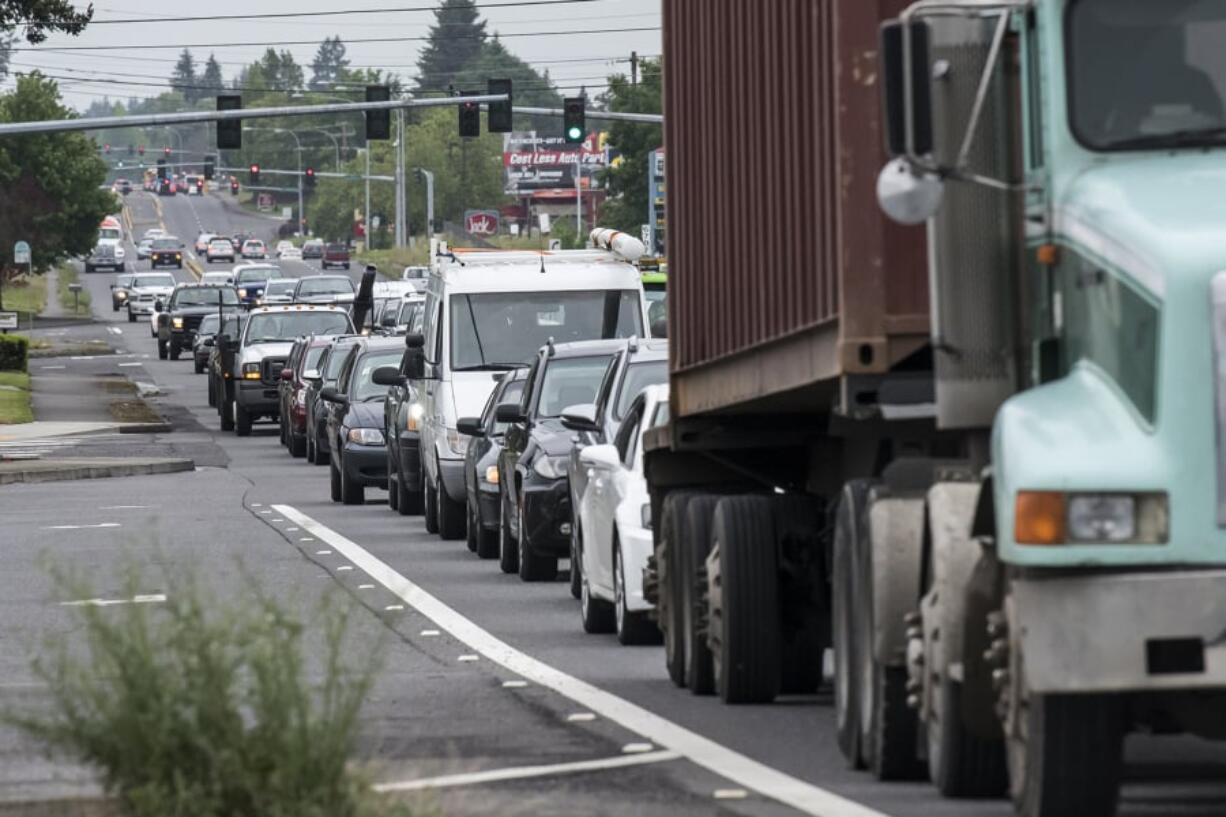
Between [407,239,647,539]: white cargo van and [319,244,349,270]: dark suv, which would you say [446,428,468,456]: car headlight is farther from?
[319,244,349,270]: dark suv

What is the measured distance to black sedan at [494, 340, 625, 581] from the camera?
21781 mm

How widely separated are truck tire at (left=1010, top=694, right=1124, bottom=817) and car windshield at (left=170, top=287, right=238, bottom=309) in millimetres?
74512

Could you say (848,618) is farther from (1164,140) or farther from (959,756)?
(1164,140)

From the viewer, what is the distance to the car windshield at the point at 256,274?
102875 mm

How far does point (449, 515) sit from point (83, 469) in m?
15.2

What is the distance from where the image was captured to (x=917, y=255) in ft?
35.1

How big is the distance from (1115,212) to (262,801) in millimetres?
3011

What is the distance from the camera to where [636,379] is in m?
20.9

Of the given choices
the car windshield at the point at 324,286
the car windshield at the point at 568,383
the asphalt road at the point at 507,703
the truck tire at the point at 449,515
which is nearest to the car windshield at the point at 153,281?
the car windshield at the point at 324,286

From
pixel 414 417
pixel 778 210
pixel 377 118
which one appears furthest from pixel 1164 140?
pixel 377 118

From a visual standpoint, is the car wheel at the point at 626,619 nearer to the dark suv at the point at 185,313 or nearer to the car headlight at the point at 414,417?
the car headlight at the point at 414,417

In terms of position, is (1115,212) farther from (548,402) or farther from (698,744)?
(548,402)

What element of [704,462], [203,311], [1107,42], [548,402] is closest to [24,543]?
[548,402]

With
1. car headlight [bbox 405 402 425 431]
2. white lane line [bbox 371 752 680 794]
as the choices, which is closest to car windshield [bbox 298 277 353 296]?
car headlight [bbox 405 402 425 431]
